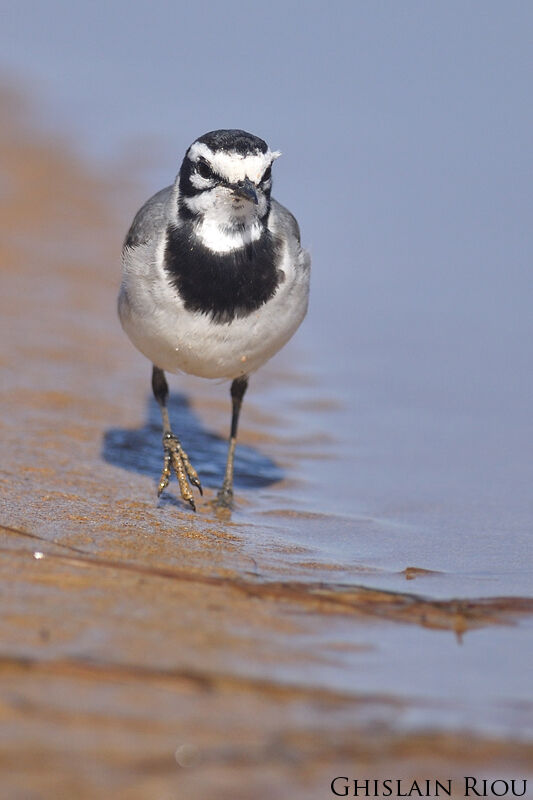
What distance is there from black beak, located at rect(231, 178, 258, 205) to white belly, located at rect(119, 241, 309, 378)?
0.56 metres

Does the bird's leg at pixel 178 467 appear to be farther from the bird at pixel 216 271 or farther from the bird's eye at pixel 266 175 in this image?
the bird's eye at pixel 266 175

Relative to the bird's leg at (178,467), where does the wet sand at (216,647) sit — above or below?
below

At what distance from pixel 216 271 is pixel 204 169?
571 mm

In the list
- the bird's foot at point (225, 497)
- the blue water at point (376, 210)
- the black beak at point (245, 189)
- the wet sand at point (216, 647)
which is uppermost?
the blue water at point (376, 210)

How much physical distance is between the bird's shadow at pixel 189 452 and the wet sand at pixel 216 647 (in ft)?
0.14

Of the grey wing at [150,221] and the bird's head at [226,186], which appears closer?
the bird's head at [226,186]

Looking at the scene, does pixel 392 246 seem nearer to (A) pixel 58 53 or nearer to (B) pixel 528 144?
(B) pixel 528 144

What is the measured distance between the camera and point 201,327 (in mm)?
6559

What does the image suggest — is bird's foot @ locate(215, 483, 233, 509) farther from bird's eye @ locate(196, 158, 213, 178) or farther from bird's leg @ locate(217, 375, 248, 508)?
bird's eye @ locate(196, 158, 213, 178)

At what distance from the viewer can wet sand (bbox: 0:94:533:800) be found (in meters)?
3.20

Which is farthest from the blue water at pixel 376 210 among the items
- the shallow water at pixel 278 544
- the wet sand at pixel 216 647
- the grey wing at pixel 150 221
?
the grey wing at pixel 150 221

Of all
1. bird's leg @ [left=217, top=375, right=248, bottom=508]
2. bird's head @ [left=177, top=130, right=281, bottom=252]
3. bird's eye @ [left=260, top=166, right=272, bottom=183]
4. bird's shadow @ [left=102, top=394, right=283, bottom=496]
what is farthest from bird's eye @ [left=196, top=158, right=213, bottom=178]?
bird's shadow @ [left=102, top=394, right=283, bottom=496]

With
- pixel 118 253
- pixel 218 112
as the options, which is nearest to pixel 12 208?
pixel 118 253

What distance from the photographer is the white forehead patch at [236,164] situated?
21.4 feet
